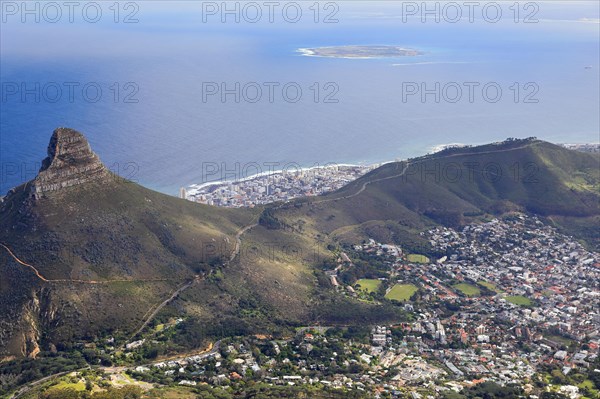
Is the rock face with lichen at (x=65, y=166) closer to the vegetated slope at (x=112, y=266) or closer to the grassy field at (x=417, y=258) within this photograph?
the vegetated slope at (x=112, y=266)

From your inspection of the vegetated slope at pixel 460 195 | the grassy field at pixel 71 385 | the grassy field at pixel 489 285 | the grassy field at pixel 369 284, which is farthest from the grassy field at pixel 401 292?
the grassy field at pixel 71 385

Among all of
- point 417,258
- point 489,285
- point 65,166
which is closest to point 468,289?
point 489,285

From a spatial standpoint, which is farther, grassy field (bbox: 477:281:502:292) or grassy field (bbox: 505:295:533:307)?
grassy field (bbox: 477:281:502:292)

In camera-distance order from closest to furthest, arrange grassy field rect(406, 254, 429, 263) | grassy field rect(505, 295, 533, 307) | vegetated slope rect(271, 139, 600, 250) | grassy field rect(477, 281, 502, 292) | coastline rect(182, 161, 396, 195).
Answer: grassy field rect(505, 295, 533, 307), grassy field rect(477, 281, 502, 292), grassy field rect(406, 254, 429, 263), vegetated slope rect(271, 139, 600, 250), coastline rect(182, 161, 396, 195)

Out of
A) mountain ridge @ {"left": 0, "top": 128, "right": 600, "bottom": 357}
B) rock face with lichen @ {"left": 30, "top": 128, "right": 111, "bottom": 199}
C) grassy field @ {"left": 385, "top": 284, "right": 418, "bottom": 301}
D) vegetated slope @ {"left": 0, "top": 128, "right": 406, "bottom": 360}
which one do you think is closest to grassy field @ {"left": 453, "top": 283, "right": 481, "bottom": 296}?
grassy field @ {"left": 385, "top": 284, "right": 418, "bottom": 301}

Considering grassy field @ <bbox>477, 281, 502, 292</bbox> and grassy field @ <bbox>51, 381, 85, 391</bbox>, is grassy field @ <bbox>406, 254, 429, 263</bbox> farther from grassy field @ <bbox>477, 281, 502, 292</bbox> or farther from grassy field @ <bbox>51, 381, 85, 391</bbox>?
grassy field @ <bbox>51, 381, 85, 391</bbox>

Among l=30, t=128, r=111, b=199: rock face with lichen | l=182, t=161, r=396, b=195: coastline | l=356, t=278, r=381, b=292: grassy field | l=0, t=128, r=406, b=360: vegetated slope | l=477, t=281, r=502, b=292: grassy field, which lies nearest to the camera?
l=0, t=128, r=406, b=360: vegetated slope
